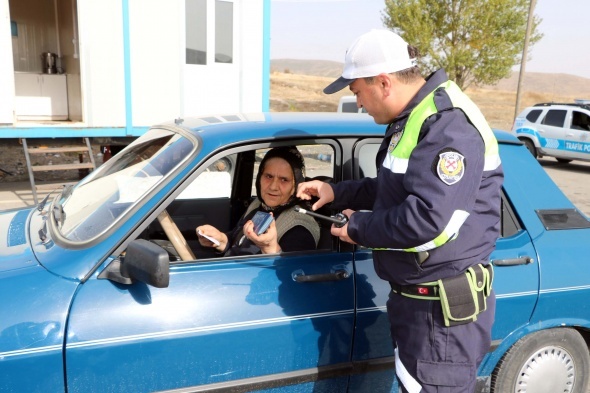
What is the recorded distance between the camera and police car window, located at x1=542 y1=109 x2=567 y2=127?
1510cm

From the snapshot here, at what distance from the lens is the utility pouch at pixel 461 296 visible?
198 cm

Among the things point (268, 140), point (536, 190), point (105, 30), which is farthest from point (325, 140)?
point (105, 30)

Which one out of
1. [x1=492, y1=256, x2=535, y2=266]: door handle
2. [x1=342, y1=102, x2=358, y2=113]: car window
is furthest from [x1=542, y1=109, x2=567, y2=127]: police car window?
[x1=492, y1=256, x2=535, y2=266]: door handle

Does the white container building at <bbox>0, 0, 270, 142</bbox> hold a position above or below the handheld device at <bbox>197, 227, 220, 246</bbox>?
above

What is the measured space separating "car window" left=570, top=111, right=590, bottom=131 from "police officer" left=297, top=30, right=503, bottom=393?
14.3 m

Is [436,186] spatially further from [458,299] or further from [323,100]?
[323,100]

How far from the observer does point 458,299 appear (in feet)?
6.50

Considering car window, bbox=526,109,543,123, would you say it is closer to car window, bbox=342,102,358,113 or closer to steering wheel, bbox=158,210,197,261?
car window, bbox=342,102,358,113

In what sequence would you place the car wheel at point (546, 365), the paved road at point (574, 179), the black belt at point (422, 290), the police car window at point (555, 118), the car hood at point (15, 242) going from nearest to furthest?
the black belt at point (422, 290), the car hood at point (15, 242), the car wheel at point (546, 365), the paved road at point (574, 179), the police car window at point (555, 118)

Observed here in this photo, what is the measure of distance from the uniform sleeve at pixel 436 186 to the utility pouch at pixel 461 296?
23 cm

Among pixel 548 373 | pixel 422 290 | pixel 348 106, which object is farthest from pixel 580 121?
pixel 422 290

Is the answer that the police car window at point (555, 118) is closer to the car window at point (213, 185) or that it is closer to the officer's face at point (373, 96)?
the car window at point (213, 185)

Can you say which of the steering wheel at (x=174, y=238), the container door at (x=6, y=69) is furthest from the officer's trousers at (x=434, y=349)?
the container door at (x=6, y=69)

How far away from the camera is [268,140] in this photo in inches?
97.5
